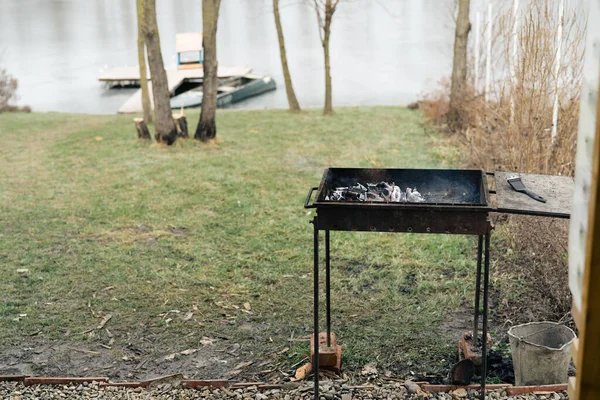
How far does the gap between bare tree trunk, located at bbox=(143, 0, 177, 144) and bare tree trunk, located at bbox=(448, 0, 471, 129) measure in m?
5.14

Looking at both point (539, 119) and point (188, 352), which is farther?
point (539, 119)

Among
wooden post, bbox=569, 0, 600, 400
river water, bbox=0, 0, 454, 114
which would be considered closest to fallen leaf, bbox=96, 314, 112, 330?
wooden post, bbox=569, 0, 600, 400

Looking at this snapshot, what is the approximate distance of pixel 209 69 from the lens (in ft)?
37.6

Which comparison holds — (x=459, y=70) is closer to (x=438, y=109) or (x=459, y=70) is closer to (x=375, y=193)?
(x=438, y=109)

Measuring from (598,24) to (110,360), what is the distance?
386 cm

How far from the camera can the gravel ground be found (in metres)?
4.08

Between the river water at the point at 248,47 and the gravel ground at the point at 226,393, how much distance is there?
1140cm

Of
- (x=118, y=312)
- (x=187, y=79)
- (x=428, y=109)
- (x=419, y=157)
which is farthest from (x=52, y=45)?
(x=118, y=312)

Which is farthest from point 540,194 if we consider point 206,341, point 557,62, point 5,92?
point 5,92

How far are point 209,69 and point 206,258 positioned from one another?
5.55m

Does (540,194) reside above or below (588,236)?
below

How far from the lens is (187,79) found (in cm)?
2469

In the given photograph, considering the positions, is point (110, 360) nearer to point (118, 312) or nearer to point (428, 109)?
point (118, 312)

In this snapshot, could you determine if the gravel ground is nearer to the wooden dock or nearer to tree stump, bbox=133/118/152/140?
tree stump, bbox=133/118/152/140
